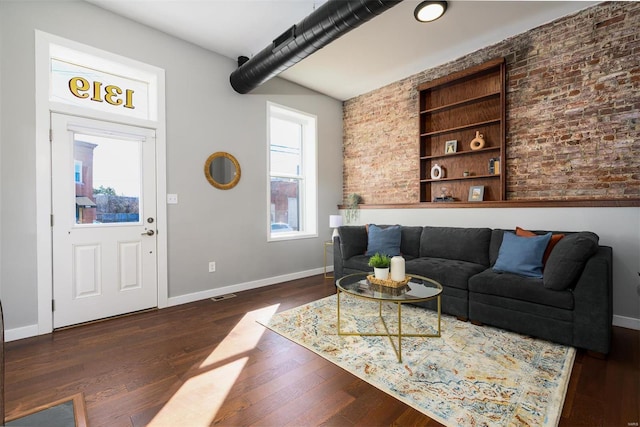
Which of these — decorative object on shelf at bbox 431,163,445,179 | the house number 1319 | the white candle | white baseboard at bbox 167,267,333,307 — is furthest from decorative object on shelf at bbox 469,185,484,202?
the house number 1319

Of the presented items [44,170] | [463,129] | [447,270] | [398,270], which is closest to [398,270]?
[398,270]

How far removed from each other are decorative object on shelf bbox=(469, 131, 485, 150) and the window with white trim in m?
2.40

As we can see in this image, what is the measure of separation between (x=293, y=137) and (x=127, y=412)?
4.27 metres

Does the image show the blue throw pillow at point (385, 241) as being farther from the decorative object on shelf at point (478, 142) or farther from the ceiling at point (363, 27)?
the ceiling at point (363, 27)

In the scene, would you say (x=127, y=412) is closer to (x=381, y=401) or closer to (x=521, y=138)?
(x=381, y=401)

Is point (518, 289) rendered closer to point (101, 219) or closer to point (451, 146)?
point (451, 146)

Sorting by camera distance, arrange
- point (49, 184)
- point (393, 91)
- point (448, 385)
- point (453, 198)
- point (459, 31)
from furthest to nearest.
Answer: point (393, 91)
point (453, 198)
point (459, 31)
point (49, 184)
point (448, 385)

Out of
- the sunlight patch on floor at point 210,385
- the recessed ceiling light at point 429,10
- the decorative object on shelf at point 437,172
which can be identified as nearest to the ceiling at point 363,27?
the recessed ceiling light at point 429,10

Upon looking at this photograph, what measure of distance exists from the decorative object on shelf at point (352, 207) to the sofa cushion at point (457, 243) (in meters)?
1.54

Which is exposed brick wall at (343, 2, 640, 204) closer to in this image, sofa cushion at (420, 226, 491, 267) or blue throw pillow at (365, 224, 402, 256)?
sofa cushion at (420, 226, 491, 267)

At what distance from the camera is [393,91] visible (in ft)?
15.9

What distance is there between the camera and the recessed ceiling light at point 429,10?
2.92 m

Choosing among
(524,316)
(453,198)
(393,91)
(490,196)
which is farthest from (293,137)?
(524,316)

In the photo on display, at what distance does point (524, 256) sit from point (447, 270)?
2.22 feet
